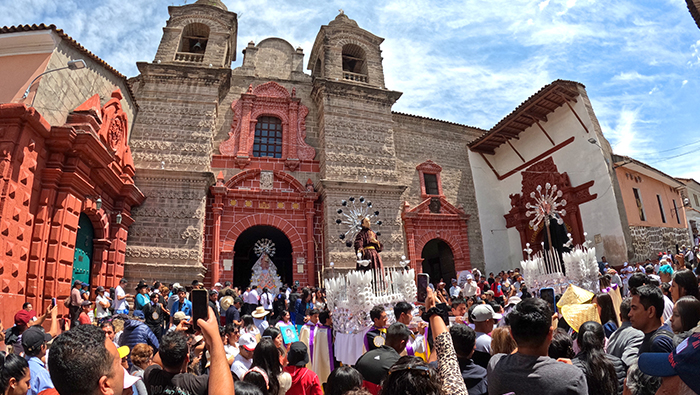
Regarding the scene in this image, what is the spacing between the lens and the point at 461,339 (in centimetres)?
299

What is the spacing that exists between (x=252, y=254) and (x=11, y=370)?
17.1m

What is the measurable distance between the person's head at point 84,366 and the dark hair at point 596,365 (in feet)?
9.11

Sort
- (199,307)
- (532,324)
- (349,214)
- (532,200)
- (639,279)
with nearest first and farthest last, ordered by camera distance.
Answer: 1. (199,307)
2. (532,324)
3. (639,279)
4. (349,214)
5. (532,200)

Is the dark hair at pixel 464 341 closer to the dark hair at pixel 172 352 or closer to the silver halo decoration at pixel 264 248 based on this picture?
the dark hair at pixel 172 352

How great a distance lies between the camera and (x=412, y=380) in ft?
5.37

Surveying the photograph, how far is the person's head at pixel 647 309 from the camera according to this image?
9.91 ft

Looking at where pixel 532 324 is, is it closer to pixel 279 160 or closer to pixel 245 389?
pixel 245 389

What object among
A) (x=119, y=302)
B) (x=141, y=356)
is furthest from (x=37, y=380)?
(x=119, y=302)

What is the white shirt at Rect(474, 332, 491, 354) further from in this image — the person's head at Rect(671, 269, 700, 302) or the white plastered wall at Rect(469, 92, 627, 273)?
the white plastered wall at Rect(469, 92, 627, 273)

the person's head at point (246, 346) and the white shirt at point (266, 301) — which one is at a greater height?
the white shirt at point (266, 301)

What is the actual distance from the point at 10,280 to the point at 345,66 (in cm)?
1561

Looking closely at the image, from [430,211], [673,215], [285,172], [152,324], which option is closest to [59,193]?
[152,324]

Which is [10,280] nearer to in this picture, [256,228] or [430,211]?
[256,228]

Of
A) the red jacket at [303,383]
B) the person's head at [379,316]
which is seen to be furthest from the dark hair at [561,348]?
the person's head at [379,316]
